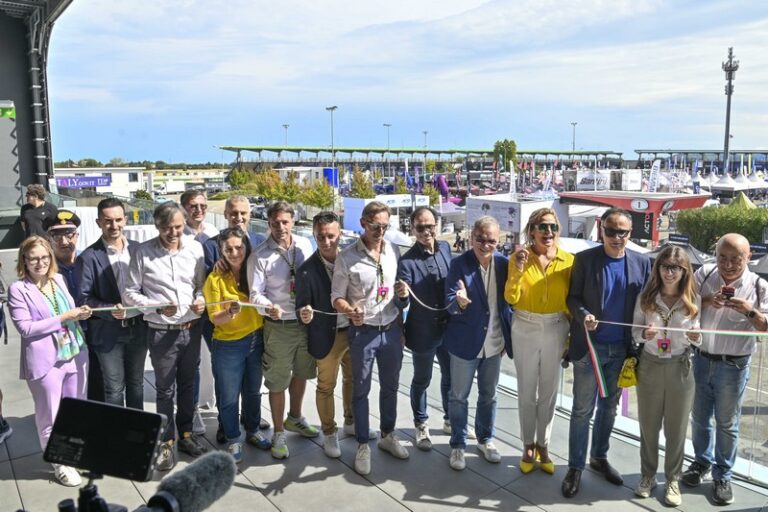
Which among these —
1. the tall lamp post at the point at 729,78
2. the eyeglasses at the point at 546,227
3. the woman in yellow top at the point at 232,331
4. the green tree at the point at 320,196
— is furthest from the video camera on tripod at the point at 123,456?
the tall lamp post at the point at 729,78

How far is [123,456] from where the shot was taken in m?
1.38

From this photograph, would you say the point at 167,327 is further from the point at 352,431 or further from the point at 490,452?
the point at 490,452

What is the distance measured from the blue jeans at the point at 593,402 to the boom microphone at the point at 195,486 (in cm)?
256

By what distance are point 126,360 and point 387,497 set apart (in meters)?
1.88

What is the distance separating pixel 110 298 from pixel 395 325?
70.8 inches

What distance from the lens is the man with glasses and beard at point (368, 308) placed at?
3.59 metres

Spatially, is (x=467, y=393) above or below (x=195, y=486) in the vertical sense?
below

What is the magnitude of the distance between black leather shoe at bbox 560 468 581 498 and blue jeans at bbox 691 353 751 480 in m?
0.74

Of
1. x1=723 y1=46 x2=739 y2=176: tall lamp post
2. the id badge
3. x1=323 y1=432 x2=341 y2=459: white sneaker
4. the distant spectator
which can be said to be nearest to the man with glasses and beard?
x1=323 y1=432 x2=341 y2=459: white sneaker

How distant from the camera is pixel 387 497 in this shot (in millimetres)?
3404

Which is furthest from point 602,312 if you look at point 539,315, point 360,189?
point 360,189

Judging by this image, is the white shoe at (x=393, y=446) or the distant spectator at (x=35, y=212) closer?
the white shoe at (x=393, y=446)

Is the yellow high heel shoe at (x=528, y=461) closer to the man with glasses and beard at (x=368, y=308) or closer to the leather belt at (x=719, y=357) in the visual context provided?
the man with glasses and beard at (x=368, y=308)

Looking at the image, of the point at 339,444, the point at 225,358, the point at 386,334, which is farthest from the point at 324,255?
the point at 339,444
